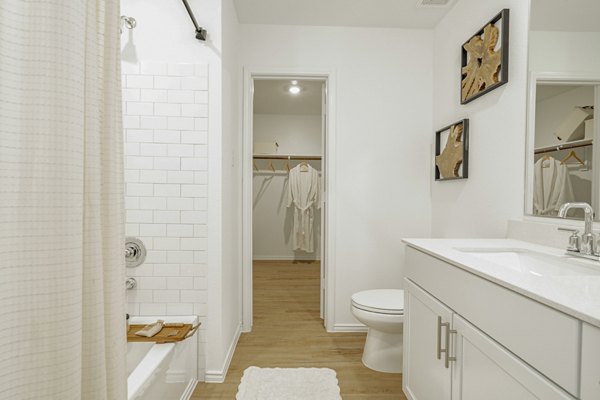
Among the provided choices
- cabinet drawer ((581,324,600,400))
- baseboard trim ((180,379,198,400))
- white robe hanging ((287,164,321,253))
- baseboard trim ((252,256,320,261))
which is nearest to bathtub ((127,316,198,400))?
baseboard trim ((180,379,198,400))

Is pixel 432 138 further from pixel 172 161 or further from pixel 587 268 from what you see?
pixel 172 161

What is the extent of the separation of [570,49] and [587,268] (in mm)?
958

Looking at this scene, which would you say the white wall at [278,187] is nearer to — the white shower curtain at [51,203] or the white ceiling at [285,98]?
the white ceiling at [285,98]

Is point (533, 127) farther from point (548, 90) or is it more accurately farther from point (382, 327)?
point (382, 327)

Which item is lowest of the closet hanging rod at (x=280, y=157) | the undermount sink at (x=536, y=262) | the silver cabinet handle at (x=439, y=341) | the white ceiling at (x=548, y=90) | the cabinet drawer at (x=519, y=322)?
the silver cabinet handle at (x=439, y=341)

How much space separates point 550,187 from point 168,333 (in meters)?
2.09

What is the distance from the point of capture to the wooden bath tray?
5.43 feet

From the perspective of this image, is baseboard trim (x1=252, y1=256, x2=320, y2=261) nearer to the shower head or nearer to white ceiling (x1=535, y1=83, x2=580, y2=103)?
the shower head

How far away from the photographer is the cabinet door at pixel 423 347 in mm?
1283

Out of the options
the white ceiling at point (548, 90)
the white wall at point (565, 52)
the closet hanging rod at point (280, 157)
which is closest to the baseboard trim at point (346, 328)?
the white ceiling at point (548, 90)

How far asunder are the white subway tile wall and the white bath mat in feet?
1.25

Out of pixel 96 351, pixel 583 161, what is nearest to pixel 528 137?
pixel 583 161

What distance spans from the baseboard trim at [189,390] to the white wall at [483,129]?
1978 mm

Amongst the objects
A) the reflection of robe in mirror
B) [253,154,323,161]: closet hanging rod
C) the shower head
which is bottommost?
the reflection of robe in mirror
